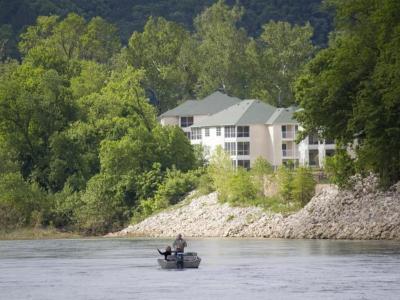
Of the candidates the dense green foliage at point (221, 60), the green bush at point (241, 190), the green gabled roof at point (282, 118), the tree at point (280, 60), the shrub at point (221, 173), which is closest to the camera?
the green bush at point (241, 190)

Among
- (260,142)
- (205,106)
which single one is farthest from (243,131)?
(205,106)

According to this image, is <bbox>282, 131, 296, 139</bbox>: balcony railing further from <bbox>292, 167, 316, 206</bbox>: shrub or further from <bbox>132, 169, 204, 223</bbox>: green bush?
<bbox>292, 167, 316, 206</bbox>: shrub

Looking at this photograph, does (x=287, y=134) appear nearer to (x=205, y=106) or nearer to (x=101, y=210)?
(x=205, y=106)

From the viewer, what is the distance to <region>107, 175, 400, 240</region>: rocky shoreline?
326 ft

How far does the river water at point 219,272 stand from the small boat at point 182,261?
1.76 ft

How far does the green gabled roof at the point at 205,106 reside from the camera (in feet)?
550

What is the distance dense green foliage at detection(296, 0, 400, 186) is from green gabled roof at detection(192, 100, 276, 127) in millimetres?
51273

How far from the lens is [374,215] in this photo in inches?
3927

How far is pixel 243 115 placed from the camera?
15588 cm

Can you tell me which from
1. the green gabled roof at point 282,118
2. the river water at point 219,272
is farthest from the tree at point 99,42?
the river water at point 219,272

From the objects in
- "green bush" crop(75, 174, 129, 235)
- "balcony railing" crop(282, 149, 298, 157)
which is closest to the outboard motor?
"green bush" crop(75, 174, 129, 235)

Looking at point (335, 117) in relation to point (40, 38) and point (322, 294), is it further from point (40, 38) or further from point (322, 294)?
point (40, 38)

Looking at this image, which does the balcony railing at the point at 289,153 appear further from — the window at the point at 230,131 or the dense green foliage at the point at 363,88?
the dense green foliage at the point at 363,88

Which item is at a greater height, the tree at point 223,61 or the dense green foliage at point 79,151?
the tree at point 223,61
